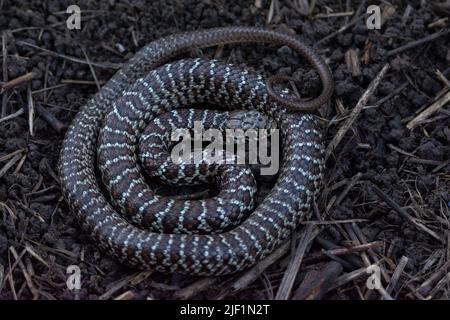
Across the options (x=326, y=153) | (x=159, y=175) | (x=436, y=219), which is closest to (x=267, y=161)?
(x=326, y=153)

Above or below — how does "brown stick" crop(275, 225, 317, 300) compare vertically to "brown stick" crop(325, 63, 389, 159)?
below

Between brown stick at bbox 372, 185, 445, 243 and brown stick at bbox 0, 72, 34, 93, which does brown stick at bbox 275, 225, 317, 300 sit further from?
brown stick at bbox 0, 72, 34, 93

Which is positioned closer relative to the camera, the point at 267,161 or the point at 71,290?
the point at 71,290

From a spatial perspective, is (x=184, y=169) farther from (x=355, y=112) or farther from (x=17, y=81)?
(x=17, y=81)

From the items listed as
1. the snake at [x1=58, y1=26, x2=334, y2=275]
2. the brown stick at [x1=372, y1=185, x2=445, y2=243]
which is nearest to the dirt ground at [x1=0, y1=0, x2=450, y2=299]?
the brown stick at [x1=372, y1=185, x2=445, y2=243]

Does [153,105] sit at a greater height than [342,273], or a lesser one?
greater
